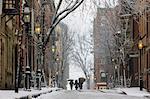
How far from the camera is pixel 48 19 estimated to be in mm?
72000

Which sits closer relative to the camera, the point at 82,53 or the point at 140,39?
the point at 140,39

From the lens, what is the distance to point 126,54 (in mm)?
64812

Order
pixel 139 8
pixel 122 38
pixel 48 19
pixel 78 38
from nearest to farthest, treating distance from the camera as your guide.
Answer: pixel 139 8 < pixel 122 38 < pixel 48 19 < pixel 78 38

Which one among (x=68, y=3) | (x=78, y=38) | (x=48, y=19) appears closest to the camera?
(x=68, y=3)

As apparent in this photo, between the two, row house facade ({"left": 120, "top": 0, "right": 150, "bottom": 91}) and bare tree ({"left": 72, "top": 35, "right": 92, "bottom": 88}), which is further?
bare tree ({"left": 72, "top": 35, "right": 92, "bottom": 88})

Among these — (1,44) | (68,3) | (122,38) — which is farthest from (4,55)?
(122,38)

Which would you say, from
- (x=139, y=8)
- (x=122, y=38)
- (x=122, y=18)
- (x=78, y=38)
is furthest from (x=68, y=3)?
(x=78, y=38)

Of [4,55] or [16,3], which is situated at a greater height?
[16,3]

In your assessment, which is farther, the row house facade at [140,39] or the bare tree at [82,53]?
the bare tree at [82,53]

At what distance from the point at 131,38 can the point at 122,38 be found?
3755 mm

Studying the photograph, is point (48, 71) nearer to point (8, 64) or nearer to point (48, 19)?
point (48, 19)

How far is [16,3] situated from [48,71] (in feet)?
172

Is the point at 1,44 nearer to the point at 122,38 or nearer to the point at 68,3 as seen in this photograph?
the point at 68,3

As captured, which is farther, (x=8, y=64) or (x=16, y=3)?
(x=8, y=64)
